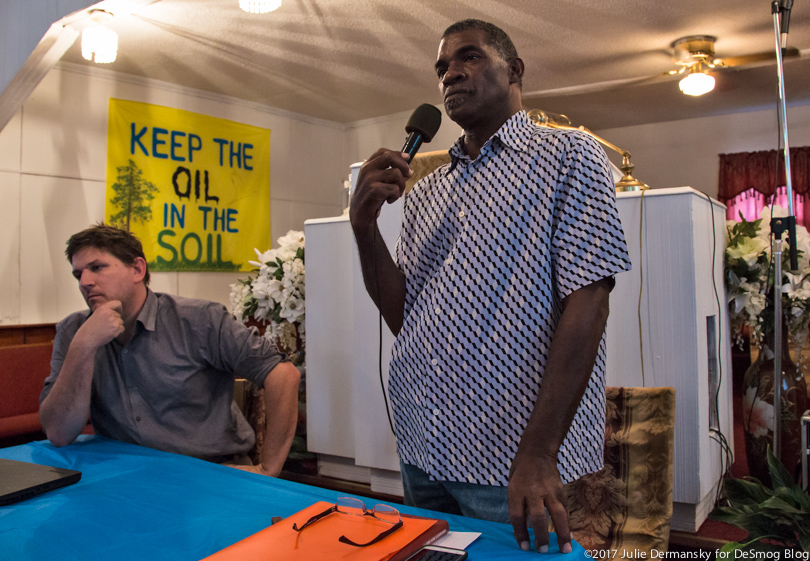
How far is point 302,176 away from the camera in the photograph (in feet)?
20.9

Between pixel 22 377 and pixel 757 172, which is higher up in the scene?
pixel 757 172

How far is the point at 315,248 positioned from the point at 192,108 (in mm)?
3567

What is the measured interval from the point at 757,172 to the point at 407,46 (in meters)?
4.36

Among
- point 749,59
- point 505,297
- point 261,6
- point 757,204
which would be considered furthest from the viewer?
point 757,204

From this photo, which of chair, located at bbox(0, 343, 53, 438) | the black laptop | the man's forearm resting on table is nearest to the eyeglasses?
the black laptop

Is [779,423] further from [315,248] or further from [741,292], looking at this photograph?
[315,248]

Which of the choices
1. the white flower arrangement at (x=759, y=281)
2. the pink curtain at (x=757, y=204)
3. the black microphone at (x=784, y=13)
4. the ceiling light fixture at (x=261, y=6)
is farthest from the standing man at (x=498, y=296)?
the pink curtain at (x=757, y=204)

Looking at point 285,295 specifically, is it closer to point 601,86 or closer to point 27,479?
point 27,479

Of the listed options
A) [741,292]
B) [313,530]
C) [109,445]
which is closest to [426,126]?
[313,530]

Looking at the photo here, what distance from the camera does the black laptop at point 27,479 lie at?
3.51 feet

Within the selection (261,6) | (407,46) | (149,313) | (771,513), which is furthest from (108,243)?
(407,46)

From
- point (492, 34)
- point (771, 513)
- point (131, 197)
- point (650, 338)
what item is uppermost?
point (131, 197)

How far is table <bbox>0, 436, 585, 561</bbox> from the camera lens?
84 cm

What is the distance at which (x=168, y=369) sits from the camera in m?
1.70
